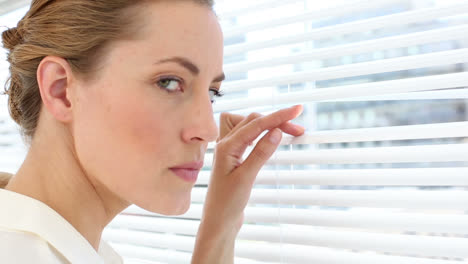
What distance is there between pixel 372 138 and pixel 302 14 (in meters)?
0.32

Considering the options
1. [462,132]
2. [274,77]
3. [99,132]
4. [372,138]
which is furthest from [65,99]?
[462,132]

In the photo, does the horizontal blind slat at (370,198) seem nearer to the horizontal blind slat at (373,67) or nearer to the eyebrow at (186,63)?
the horizontal blind slat at (373,67)

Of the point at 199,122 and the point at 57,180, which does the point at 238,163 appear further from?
the point at 57,180

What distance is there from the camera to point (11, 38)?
1.00 m

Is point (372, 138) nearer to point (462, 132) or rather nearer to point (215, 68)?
point (462, 132)

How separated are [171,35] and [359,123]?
1.45 ft

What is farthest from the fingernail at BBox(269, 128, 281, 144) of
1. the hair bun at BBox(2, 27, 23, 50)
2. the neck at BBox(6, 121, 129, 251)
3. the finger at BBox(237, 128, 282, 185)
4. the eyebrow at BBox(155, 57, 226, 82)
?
the hair bun at BBox(2, 27, 23, 50)

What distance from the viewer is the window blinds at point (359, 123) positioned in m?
0.86

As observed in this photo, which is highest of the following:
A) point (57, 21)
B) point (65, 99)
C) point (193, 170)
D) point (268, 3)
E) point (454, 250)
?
point (268, 3)

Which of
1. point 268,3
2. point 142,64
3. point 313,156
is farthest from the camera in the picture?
point 268,3

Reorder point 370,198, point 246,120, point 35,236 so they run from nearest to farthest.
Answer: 1. point 35,236
2. point 370,198
3. point 246,120

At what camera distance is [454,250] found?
85 cm

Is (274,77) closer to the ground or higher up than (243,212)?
higher up

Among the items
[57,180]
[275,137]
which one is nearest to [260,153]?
[275,137]
